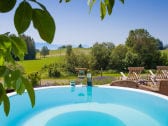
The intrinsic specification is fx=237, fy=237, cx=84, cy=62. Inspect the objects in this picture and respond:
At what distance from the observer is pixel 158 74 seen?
38.1ft

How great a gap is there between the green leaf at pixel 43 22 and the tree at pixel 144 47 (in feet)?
66.0

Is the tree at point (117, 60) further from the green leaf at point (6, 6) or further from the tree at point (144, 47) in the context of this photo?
the green leaf at point (6, 6)

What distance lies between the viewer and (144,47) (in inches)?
841

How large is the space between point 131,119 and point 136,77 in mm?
5368

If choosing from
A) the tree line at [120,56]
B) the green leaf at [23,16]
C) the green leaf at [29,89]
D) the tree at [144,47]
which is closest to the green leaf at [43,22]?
the green leaf at [23,16]

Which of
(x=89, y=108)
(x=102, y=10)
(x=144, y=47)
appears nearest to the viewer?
(x=102, y=10)

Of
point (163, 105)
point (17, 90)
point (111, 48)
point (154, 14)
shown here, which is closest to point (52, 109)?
point (163, 105)

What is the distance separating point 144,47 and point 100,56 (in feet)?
13.9

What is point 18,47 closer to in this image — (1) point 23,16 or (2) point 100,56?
(1) point 23,16

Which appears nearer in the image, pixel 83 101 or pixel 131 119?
pixel 131 119

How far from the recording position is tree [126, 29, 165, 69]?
20609 millimetres

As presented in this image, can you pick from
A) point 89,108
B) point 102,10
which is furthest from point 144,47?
point 102,10

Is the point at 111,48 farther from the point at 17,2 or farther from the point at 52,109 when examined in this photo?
the point at 17,2

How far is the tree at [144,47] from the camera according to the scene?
67.6 ft
